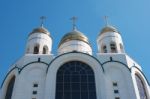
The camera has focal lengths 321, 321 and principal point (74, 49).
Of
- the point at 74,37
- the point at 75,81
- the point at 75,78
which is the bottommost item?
the point at 75,81

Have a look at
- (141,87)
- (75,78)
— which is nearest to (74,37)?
(75,78)

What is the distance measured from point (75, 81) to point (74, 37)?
5701 mm

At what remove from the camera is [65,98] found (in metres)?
19.3

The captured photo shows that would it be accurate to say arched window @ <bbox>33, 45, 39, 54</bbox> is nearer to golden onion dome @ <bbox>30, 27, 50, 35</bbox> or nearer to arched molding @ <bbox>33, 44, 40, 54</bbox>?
arched molding @ <bbox>33, 44, 40, 54</bbox>

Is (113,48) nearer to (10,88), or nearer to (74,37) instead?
(74,37)

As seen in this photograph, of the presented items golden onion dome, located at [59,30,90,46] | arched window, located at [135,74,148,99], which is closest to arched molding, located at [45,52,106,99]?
arched window, located at [135,74,148,99]

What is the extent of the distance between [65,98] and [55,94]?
65 cm

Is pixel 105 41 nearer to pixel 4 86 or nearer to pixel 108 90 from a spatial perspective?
pixel 108 90

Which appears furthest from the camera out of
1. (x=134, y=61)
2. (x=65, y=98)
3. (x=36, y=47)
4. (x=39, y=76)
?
(x=36, y=47)

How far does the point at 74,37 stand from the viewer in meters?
25.1

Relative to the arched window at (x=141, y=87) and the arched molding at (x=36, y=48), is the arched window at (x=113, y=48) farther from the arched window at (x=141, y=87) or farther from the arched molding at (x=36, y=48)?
the arched molding at (x=36, y=48)

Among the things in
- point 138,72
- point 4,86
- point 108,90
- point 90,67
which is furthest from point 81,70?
point 4,86

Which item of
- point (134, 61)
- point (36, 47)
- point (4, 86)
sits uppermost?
point (36, 47)

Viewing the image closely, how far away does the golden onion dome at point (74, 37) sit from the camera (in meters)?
25.2
